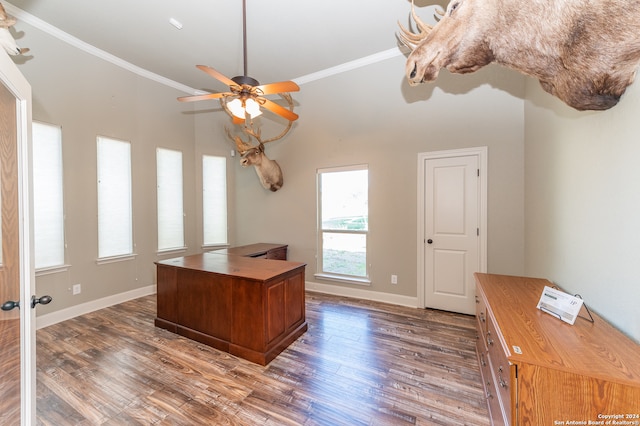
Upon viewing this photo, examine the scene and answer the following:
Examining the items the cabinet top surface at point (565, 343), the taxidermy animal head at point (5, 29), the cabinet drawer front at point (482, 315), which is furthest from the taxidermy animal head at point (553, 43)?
the taxidermy animal head at point (5, 29)

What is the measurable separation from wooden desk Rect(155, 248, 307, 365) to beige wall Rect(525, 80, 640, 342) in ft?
7.28

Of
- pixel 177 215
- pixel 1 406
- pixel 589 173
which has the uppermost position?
pixel 589 173

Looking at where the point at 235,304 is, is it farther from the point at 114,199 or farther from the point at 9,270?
the point at 114,199

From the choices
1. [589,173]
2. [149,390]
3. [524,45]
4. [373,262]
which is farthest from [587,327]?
[149,390]

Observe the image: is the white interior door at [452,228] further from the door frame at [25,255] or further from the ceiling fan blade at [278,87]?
the door frame at [25,255]

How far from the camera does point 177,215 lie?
4.42 m

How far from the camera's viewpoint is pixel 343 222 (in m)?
4.09

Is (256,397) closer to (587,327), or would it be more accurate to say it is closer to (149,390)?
(149,390)

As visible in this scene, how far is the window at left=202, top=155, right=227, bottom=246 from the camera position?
4792 millimetres

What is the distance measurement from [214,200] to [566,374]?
16.6ft

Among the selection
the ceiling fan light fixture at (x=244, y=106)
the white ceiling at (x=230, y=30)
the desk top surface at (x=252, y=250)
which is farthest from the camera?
the desk top surface at (x=252, y=250)

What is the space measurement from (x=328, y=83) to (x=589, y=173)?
3505 mm

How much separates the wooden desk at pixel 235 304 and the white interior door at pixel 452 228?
1864 millimetres

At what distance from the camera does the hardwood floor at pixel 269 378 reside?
5.58 ft
